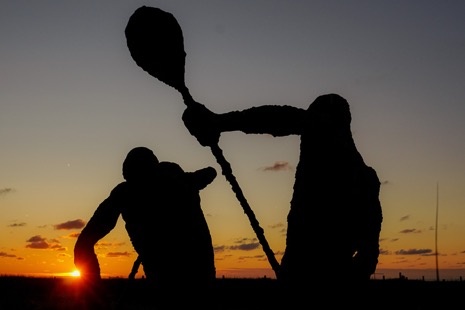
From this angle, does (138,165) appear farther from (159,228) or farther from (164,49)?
(164,49)

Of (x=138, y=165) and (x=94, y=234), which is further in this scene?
(x=138, y=165)

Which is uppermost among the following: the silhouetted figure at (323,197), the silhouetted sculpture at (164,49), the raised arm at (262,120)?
the silhouetted sculpture at (164,49)

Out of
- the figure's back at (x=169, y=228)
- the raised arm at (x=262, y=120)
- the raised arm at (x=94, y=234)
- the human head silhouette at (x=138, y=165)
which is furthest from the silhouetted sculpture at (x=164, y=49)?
the raised arm at (x=94, y=234)

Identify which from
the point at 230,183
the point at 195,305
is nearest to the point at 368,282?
the point at 230,183

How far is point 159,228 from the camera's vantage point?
22.6ft

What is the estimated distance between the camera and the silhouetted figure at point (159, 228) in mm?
6789

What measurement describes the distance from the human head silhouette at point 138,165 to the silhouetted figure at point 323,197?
322 cm

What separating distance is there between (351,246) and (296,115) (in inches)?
36.7

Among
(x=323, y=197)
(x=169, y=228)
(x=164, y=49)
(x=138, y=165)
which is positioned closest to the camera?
(x=323, y=197)

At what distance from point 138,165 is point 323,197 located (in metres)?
3.67

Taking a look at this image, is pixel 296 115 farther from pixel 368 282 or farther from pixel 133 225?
pixel 133 225

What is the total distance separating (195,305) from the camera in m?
6.55

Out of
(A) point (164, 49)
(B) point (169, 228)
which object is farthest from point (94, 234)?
(A) point (164, 49)

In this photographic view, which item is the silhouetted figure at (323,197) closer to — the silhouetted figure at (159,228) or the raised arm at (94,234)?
the silhouetted figure at (159,228)
